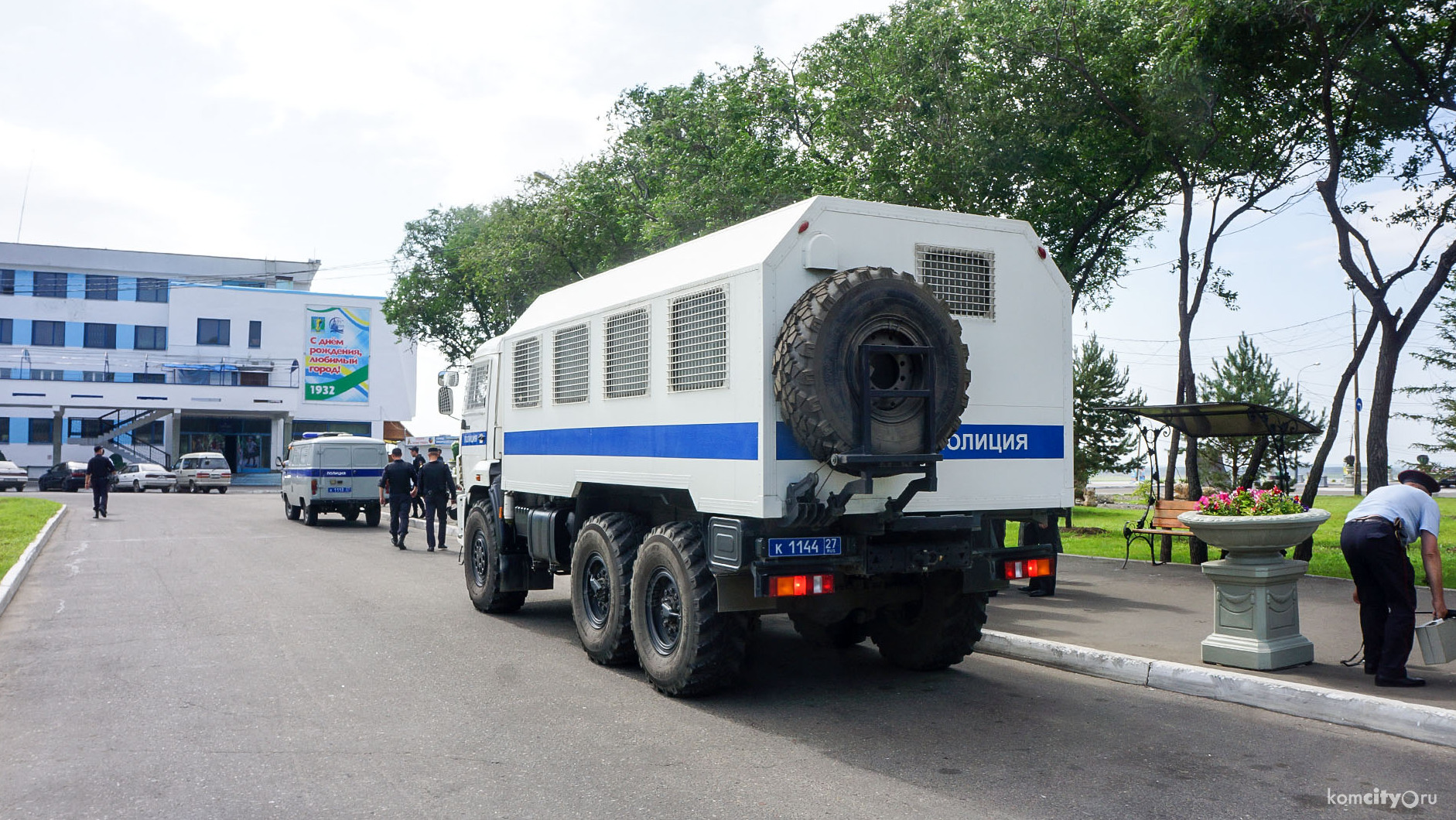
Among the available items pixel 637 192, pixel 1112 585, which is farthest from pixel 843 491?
pixel 637 192

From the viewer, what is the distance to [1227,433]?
14.0 m

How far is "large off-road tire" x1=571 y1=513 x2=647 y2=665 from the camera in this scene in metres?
8.04

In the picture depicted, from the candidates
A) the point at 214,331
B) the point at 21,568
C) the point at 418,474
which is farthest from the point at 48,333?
the point at 21,568

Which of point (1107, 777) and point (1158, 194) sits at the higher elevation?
point (1158, 194)

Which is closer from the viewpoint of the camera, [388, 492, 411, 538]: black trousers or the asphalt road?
the asphalt road

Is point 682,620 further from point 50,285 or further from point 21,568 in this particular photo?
Answer: point 50,285

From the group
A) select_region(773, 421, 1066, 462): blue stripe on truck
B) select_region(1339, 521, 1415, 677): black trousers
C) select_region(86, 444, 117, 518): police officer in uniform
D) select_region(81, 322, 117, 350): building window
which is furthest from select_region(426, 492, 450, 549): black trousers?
select_region(81, 322, 117, 350): building window

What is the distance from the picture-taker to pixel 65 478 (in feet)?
149

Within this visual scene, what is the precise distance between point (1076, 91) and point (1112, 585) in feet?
26.3

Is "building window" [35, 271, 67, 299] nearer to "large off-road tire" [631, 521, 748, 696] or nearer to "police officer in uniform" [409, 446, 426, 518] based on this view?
"police officer in uniform" [409, 446, 426, 518]

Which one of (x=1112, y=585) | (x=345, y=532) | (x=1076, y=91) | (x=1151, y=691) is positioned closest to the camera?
(x=1151, y=691)

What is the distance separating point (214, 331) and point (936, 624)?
6067cm

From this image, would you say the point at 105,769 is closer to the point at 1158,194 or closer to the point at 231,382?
the point at 1158,194

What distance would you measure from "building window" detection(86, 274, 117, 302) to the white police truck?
62.1m
